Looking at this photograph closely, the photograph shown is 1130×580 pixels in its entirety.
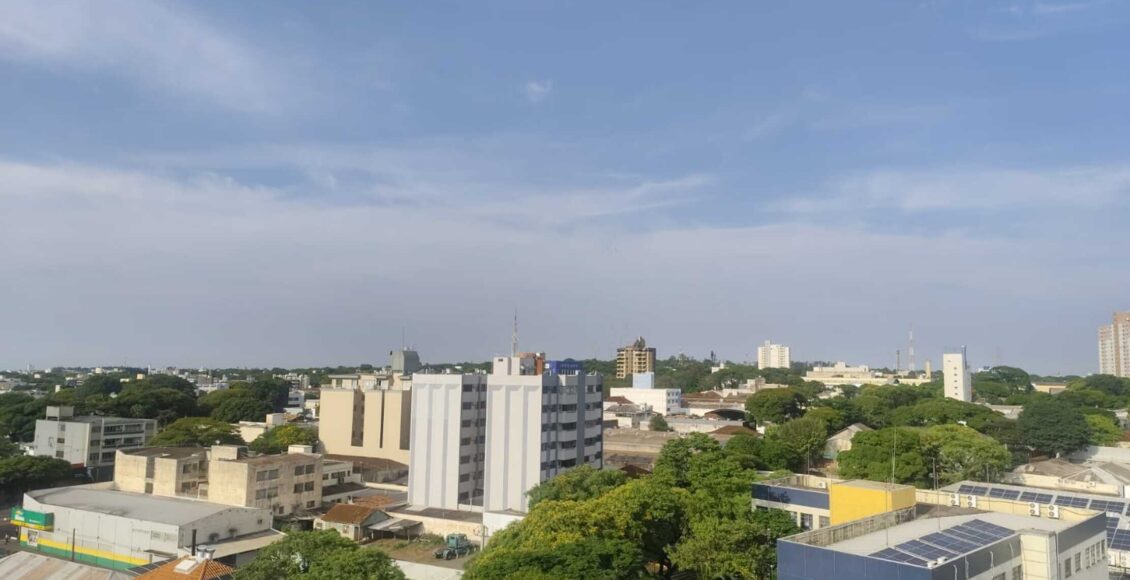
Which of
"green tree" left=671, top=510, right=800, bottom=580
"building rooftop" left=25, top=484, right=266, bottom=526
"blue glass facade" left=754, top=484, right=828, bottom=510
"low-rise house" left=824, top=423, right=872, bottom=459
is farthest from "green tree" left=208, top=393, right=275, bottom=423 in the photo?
"green tree" left=671, top=510, right=800, bottom=580

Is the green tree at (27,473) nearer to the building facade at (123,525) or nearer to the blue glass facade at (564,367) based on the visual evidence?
the building facade at (123,525)

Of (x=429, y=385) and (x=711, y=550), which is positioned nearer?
(x=711, y=550)

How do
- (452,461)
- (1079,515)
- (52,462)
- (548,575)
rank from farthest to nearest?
1. (52,462)
2. (452,461)
3. (1079,515)
4. (548,575)

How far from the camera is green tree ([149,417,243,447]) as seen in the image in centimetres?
5956

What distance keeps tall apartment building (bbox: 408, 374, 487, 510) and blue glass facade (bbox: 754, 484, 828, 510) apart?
20213mm

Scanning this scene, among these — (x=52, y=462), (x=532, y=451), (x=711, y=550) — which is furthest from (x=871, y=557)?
(x=52, y=462)

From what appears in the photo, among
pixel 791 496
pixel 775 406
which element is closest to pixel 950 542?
pixel 791 496

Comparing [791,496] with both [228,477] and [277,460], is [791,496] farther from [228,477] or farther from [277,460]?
[228,477]

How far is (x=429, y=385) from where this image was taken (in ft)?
147

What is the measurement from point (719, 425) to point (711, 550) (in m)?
64.2

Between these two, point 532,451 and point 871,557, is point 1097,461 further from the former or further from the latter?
point 871,557

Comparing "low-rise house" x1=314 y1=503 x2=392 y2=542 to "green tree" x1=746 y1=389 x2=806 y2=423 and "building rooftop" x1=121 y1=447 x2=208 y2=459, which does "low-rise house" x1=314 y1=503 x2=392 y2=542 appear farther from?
"green tree" x1=746 y1=389 x2=806 y2=423

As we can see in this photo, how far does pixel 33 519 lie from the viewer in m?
39.0

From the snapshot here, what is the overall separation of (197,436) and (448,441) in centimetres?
2891
